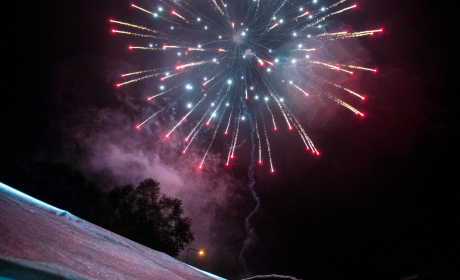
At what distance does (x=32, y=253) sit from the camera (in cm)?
88

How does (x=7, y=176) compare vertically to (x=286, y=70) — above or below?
below

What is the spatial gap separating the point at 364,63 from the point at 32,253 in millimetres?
17098

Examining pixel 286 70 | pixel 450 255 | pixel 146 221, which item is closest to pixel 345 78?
pixel 286 70

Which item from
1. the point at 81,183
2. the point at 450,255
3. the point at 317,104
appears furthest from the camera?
the point at 450,255

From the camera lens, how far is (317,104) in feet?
56.6

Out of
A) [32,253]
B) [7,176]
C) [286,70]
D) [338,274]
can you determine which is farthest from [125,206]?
[338,274]

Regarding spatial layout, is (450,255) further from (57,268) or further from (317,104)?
(57,268)

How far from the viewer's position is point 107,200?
16.8 metres

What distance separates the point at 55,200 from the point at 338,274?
3348 centimetres

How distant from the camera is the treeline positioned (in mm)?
13680

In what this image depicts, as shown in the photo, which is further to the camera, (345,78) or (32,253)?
(345,78)

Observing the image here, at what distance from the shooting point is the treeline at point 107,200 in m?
13.7

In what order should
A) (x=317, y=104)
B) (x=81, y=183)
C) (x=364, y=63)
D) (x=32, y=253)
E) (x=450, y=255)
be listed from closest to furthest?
(x=32, y=253) < (x=364, y=63) < (x=81, y=183) < (x=317, y=104) < (x=450, y=255)

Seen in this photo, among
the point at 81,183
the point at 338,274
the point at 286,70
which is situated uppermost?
the point at 286,70
